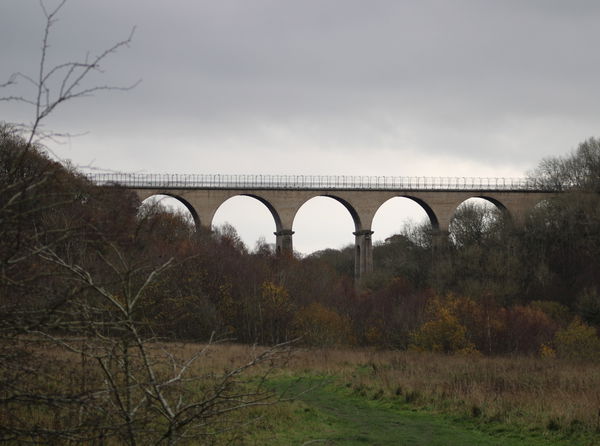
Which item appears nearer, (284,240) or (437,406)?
(437,406)

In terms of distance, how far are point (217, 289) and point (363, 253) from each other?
71.2ft

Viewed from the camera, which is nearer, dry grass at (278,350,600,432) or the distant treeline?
the distant treeline

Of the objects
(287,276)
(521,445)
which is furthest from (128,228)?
→ (287,276)

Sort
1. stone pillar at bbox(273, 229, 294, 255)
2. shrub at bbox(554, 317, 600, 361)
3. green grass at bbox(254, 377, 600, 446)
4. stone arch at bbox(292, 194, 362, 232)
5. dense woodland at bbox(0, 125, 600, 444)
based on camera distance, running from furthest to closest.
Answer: stone arch at bbox(292, 194, 362, 232) < stone pillar at bbox(273, 229, 294, 255) < shrub at bbox(554, 317, 600, 361) < green grass at bbox(254, 377, 600, 446) < dense woodland at bbox(0, 125, 600, 444)

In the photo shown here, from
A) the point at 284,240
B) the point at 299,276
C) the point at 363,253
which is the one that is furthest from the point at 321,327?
the point at 363,253

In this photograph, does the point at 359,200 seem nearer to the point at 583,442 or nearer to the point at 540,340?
the point at 540,340

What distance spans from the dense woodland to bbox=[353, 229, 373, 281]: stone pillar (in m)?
1.75

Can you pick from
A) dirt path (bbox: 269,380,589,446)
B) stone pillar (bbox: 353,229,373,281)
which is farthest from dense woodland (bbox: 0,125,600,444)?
dirt path (bbox: 269,380,589,446)

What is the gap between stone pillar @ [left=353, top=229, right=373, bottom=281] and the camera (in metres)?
50.2

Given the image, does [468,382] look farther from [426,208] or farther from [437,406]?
[426,208]

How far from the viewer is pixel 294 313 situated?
3022cm

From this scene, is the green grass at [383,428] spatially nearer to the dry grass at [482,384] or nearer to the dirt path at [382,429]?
the dirt path at [382,429]

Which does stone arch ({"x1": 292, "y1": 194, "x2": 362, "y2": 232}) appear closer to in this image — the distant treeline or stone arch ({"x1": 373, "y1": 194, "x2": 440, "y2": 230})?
stone arch ({"x1": 373, "y1": 194, "x2": 440, "y2": 230})

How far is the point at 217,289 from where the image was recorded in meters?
30.0
